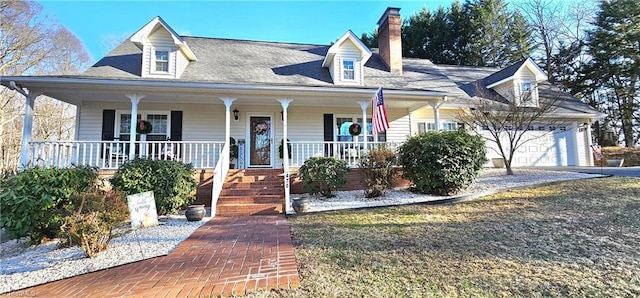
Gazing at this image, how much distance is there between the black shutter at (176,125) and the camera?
33.1 feet

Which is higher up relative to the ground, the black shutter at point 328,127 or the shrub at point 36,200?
the black shutter at point 328,127

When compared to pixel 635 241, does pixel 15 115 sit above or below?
above

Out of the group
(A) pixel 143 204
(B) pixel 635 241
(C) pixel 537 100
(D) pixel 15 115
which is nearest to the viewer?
(B) pixel 635 241

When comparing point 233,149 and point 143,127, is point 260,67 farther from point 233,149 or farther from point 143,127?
point 143,127

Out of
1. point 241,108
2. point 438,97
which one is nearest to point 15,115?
point 241,108

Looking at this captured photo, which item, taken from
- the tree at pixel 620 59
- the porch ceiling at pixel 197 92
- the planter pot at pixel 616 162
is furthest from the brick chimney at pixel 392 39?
the tree at pixel 620 59

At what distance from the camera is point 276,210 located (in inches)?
269

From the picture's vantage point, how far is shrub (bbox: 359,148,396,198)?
7641mm

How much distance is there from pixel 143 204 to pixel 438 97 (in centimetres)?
927

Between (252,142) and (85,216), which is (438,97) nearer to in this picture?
(252,142)

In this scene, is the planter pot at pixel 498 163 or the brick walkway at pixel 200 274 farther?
the planter pot at pixel 498 163

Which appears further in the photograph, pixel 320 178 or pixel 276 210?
pixel 320 178

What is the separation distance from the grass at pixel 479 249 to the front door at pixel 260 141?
506cm

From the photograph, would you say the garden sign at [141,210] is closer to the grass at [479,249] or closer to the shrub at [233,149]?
the grass at [479,249]
